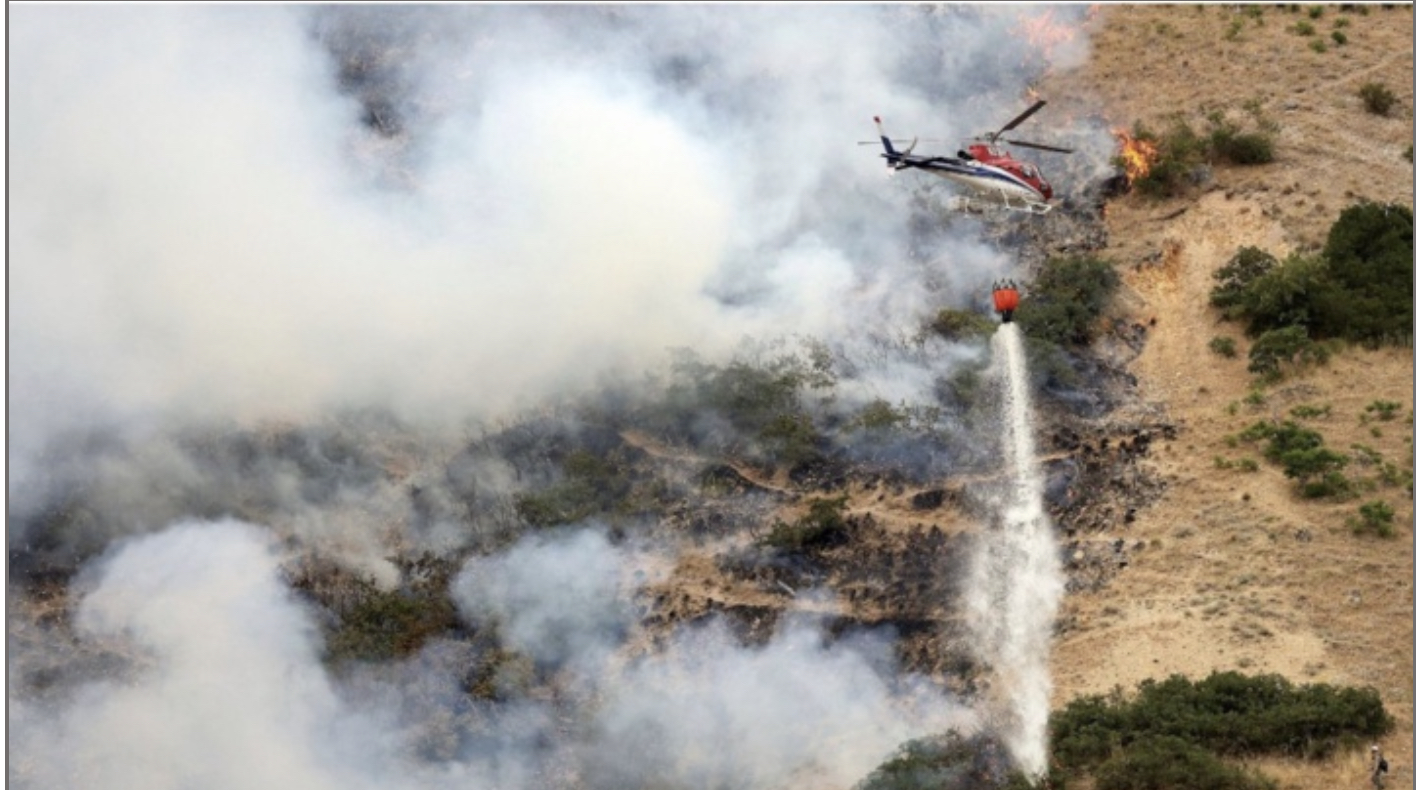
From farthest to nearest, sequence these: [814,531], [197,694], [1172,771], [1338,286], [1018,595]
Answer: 1. [1338,286]
2. [814,531]
3. [1018,595]
4. [197,694]
5. [1172,771]

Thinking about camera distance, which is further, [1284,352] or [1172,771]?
[1284,352]

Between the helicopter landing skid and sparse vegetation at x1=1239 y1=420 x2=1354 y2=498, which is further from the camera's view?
the helicopter landing skid

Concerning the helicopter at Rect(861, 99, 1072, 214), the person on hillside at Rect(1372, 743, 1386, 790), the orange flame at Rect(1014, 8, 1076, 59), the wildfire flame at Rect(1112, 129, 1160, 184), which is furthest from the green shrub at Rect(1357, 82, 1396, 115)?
the person on hillside at Rect(1372, 743, 1386, 790)

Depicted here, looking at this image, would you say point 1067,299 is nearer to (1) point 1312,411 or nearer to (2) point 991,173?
(2) point 991,173

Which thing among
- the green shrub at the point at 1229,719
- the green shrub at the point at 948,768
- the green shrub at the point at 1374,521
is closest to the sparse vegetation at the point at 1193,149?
the green shrub at the point at 1374,521

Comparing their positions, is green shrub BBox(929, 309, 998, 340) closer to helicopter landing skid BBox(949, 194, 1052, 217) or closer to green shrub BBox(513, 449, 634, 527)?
helicopter landing skid BBox(949, 194, 1052, 217)

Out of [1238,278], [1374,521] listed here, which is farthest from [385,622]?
[1238,278]

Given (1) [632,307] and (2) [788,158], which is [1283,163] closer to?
(2) [788,158]
